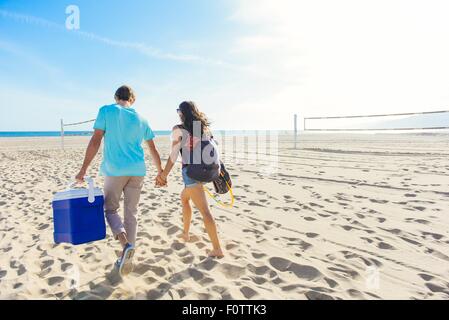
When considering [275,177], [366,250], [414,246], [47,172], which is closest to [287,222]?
[366,250]

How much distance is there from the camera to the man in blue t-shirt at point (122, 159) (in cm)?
245

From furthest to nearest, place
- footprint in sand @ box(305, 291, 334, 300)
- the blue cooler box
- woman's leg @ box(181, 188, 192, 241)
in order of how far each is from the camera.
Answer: woman's leg @ box(181, 188, 192, 241) → the blue cooler box → footprint in sand @ box(305, 291, 334, 300)

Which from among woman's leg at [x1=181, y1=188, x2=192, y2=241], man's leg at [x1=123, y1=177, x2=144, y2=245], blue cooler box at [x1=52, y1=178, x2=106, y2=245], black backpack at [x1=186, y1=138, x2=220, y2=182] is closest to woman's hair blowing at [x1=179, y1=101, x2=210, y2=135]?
black backpack at [x1=186, y1=138, x2=220, y2=182]

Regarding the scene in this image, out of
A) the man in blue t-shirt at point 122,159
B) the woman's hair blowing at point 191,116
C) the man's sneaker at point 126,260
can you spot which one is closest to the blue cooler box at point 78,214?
the man in blue t-shirt at point 122,159

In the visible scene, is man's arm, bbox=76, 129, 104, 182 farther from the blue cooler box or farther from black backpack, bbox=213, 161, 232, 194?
black backpack, bbox=213, 161, 232, 194

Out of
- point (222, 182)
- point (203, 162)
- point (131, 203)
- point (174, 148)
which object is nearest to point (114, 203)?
point (131, 203)

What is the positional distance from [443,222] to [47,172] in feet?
29.7

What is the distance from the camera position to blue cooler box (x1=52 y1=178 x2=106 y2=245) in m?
2.43

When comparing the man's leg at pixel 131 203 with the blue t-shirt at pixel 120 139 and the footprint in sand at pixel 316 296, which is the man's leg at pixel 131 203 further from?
A: the footprint in sand at pixel 316 296

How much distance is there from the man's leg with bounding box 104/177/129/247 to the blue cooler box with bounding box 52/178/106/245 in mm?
58

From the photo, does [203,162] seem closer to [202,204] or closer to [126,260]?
[202,204]

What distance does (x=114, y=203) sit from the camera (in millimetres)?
2594

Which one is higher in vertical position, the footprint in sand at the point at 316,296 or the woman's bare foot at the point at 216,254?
the woman's bare foot at the point at 216,254
